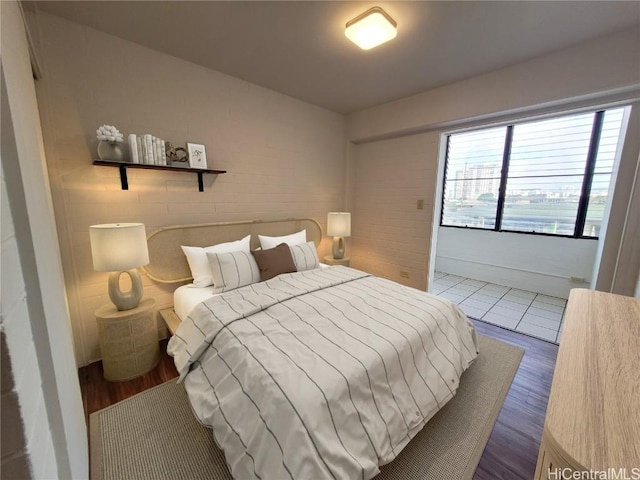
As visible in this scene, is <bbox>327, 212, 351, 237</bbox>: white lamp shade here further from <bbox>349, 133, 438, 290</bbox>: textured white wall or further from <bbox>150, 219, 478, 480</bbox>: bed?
<bbox>150, 219, 478, 480</bbox>: bed

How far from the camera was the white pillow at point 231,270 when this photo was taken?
2.11 metres

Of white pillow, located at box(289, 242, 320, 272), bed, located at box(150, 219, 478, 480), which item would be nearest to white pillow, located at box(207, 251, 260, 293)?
bed, located at box(150, 219, 478, 480)

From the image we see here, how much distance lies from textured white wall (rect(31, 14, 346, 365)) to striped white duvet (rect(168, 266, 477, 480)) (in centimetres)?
101

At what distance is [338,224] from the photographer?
129 inches

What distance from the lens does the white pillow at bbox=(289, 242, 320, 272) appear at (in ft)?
8.36

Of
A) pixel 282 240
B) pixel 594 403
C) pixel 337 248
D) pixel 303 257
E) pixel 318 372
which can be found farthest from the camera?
pixel 337 248

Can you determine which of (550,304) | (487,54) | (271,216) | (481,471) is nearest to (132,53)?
(271,216)

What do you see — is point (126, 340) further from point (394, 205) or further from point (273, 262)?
point (394, 205)

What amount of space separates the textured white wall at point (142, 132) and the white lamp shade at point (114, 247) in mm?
369

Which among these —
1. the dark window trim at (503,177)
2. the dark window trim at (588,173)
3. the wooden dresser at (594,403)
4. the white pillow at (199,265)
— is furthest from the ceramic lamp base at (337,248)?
the dark window trim at (588,173)

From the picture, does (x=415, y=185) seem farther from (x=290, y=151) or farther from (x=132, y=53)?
(x=132, y=53)

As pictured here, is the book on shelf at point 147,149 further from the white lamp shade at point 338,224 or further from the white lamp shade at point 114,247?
the white lamp shade at point 338,224

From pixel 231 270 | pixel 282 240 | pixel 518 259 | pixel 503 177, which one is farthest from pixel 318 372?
pixel 503 177

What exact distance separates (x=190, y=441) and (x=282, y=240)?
183 centimetres
